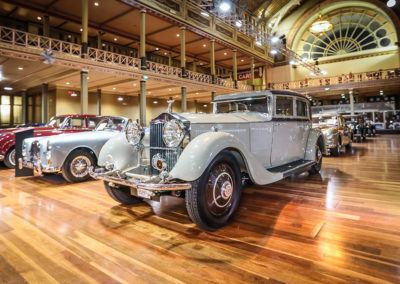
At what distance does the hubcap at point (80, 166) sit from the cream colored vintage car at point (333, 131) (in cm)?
688

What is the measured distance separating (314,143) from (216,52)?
66.6ft

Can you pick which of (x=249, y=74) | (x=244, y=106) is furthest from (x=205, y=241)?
(x=249, y=74)

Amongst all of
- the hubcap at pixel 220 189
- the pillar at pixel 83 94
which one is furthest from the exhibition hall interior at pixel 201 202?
the pillar at pixel 83 94

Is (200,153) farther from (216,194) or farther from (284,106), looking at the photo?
(284,106)

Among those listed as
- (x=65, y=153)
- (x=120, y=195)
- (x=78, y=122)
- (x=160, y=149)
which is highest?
(x=78, y=122)

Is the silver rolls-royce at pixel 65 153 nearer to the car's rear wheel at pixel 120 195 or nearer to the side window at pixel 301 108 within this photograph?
the car's rear wheel at pixel 120 195

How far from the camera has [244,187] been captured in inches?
164

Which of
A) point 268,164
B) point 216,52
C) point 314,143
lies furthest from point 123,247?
point 216,52

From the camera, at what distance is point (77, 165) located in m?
4.75

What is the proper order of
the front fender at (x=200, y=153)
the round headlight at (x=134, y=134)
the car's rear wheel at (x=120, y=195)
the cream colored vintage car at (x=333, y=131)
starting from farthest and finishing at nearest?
the cream colored vintage car at (x=333, y=131)
the car's rear wheel at (x=120, y=195)
the round headlight at (x=134, y=134)
the front fender at (x=200, y=153)

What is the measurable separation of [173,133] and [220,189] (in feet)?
2.49

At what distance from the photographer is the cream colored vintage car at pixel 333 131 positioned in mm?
7527

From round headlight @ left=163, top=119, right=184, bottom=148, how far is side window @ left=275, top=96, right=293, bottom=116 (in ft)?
5.77

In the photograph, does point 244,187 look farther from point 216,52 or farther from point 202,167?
Result: point 216,52
